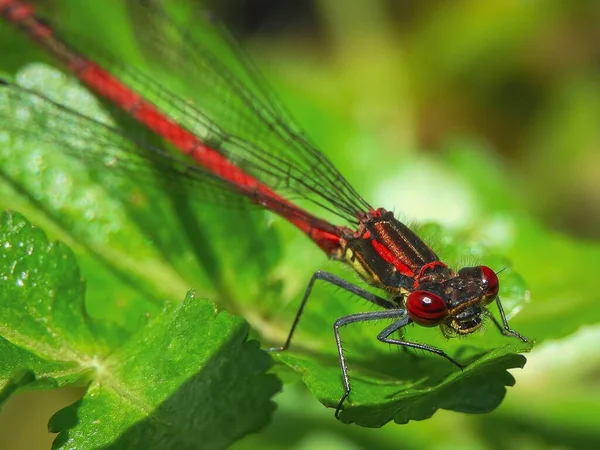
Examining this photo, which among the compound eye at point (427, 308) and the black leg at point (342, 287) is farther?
the black leg at point (342, 287)

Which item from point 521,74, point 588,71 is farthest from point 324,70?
point 588,71

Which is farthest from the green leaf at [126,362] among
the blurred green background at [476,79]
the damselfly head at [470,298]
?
the blurred green background at [476,79]

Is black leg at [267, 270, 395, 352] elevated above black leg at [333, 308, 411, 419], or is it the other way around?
black leg at [267, 270, 395, 352]

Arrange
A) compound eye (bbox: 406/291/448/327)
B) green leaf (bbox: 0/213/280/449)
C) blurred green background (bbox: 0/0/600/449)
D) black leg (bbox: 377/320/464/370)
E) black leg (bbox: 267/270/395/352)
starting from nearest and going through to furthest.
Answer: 1. green leaf (bbox: 0/213/280/449)
2. black leg (bbox: 377/320/464/370)
3. compound eye (bbox: 406/291/448/327)
4. black leg (bbox: 267/270/395/352)
5. blurred green background (bbox: 0/0/600/449)

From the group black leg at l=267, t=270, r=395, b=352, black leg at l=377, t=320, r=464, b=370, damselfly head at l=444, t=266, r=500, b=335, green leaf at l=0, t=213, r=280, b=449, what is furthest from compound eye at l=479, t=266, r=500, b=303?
green leaf at l=0, t=213, r=280, b=449

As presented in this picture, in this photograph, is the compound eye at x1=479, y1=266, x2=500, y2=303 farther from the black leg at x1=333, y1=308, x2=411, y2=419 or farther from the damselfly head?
the black leg at x1=333, y1=308, x2=411, y2=419

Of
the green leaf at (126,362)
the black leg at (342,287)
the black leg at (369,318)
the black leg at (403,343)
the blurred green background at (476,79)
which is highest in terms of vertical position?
the blurred green background at (476,79)

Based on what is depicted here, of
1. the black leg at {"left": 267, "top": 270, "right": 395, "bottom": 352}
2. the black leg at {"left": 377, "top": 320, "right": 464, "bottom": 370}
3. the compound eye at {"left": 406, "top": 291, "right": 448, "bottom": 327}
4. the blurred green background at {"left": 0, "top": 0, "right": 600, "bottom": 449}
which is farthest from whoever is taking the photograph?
the blurred green background at {"left": 0, "top": 0, "right": 600, "bottom": 449}

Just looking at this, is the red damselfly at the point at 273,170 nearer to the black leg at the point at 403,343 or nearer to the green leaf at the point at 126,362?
the black leg at the point at 403,343
